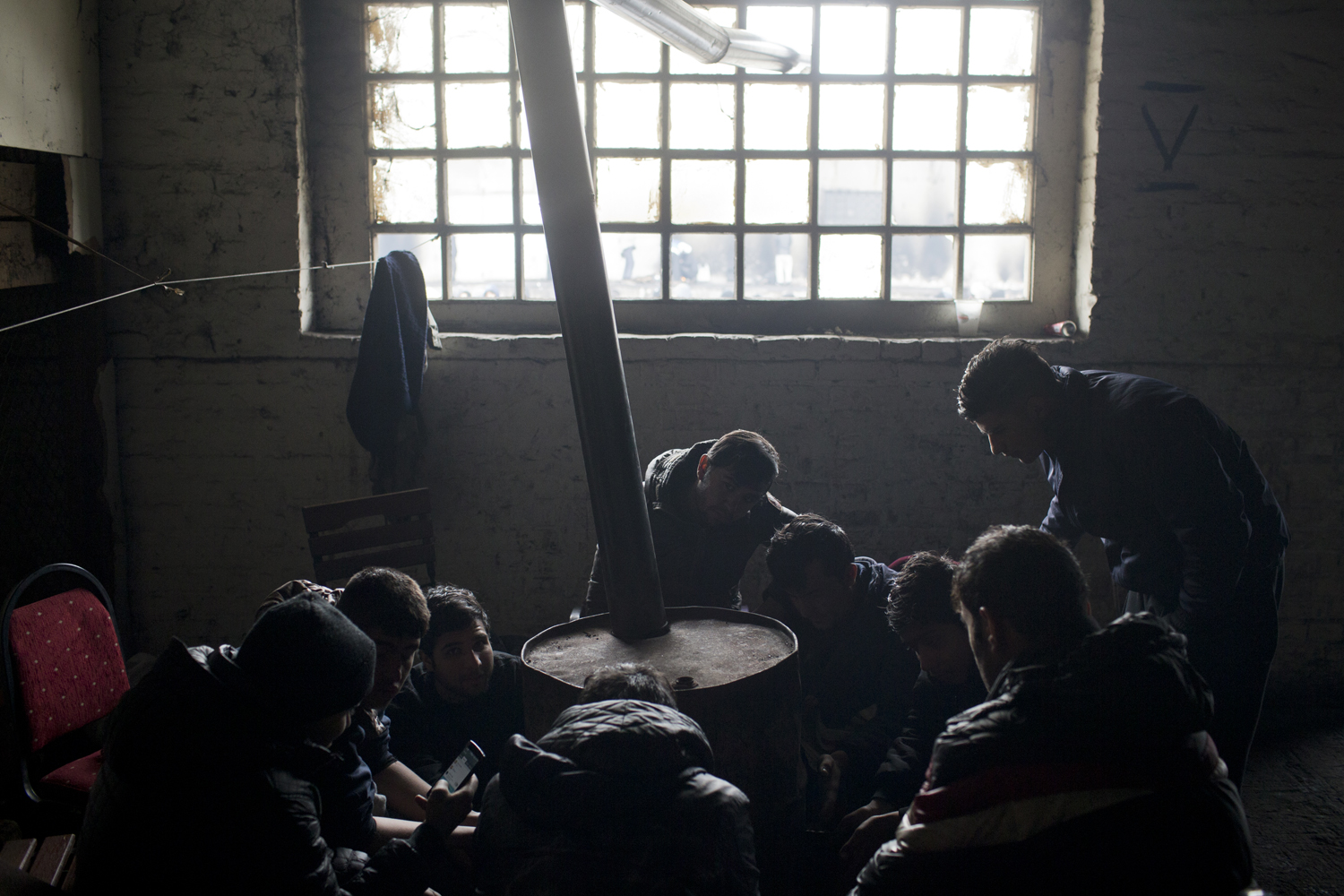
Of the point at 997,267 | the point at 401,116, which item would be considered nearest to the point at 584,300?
the point at 401,116

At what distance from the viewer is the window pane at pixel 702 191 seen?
4422mm

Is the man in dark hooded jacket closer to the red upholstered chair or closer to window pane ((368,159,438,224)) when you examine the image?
the red upholstered chair

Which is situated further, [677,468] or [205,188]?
[205,188]

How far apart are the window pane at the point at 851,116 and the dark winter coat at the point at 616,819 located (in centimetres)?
349

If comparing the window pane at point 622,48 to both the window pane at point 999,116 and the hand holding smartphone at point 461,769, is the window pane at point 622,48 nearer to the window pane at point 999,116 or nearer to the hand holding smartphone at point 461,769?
the window pane at point 999,116

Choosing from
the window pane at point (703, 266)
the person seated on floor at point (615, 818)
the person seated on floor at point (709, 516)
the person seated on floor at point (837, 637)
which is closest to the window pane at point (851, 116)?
the window pane at point (703, 266)

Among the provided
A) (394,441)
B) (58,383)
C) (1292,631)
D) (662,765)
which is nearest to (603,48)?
(394,441)

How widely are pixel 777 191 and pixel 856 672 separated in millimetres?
2501

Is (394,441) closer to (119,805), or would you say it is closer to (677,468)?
(677,468)

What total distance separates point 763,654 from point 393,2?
11.9ft

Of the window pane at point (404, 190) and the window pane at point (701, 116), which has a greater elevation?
the window pane at point (701, 116)

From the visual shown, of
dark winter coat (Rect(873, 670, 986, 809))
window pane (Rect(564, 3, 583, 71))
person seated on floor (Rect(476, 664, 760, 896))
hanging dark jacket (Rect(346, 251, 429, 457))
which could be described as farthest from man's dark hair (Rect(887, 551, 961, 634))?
window pane (Rect(564, 3, 583, 71))

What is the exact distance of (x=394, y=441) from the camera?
157 inches

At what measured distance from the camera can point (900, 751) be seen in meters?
2.47
